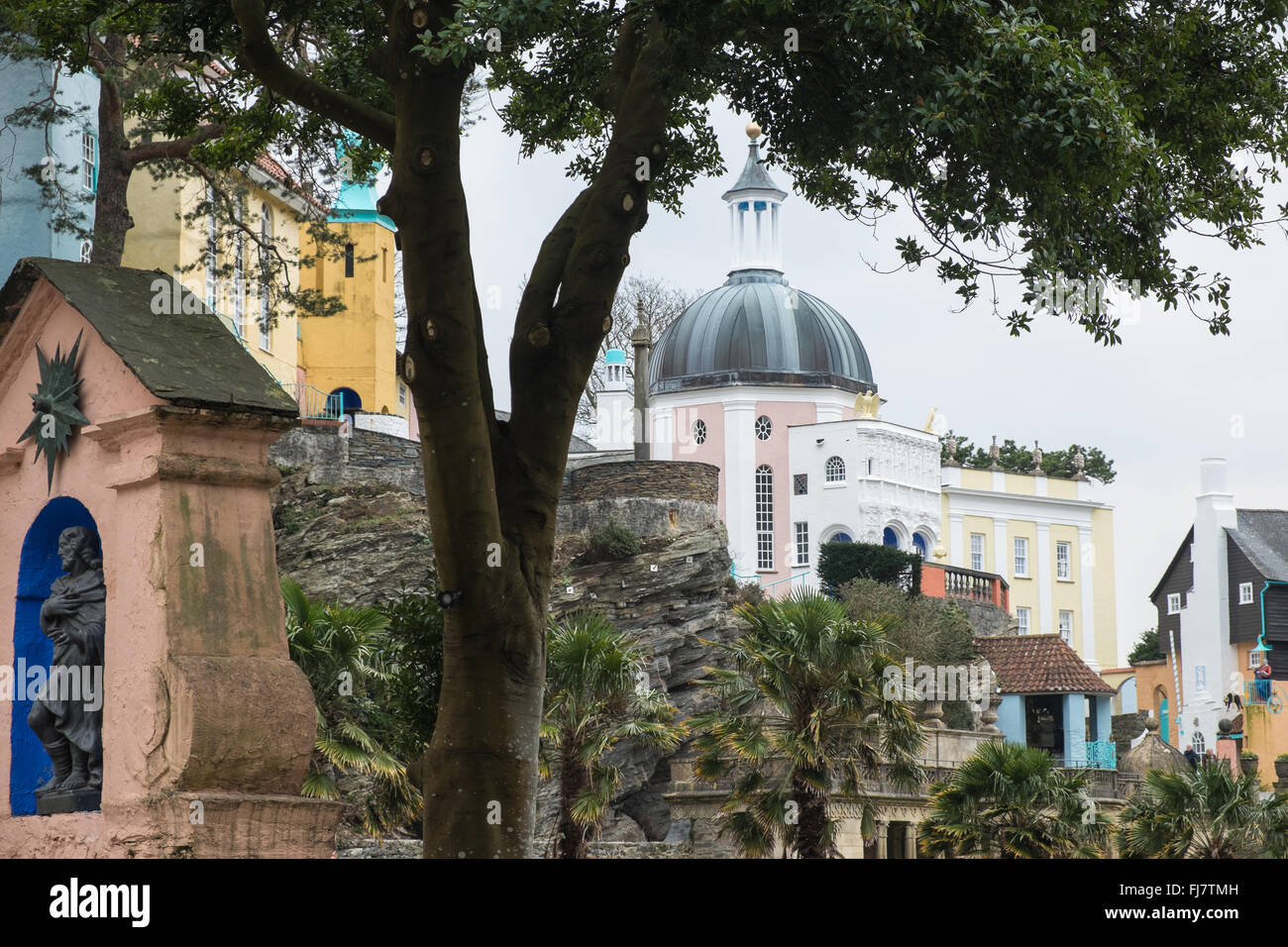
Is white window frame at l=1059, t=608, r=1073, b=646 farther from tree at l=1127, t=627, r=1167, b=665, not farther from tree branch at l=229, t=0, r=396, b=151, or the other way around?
tree branch at l=229, t=0, r=396, b=151

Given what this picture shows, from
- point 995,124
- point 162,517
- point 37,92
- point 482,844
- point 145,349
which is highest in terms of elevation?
point 37,92

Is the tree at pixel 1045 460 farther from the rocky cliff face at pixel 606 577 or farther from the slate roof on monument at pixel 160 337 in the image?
the slate roof on monument at pixel 160 337

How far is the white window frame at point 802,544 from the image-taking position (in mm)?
63156

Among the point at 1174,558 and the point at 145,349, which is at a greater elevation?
the point at 1174,558

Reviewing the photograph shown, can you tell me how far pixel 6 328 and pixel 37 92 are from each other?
2353 cm

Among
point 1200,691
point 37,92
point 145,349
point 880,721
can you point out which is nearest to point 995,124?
point 145,349

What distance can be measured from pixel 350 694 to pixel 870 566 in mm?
34945

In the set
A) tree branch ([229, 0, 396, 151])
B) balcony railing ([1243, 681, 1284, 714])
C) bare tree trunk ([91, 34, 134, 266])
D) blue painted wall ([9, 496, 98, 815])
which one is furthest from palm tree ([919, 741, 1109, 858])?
balcony railing ([1243, 681, 1284, 714])

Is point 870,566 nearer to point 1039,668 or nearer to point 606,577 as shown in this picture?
point 1039,668

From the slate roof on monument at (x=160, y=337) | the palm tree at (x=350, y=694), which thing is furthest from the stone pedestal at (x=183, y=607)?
the palm tree at (x=350, y=694)

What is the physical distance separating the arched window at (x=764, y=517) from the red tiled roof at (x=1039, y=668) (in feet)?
57.7

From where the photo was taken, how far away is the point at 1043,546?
72.7m

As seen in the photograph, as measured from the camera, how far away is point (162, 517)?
8.12 meters
